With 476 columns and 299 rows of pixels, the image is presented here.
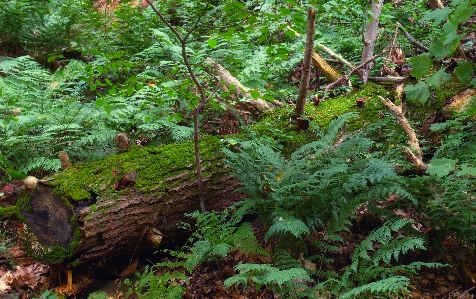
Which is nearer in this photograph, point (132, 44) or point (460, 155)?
point (460, 155)

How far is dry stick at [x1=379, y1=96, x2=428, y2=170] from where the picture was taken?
3.35 m

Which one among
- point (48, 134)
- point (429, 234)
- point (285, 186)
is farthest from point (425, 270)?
point (48, 134)

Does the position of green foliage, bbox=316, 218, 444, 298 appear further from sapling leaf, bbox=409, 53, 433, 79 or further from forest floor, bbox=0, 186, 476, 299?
sapling leaf, bbox=409, 53, 433, 79

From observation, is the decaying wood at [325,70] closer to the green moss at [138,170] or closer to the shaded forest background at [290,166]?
the shaded forest background at [290,166]

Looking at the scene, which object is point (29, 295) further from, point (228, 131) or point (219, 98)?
point (219, 98)

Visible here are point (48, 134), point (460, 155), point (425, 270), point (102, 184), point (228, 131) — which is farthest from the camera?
point (228, 131)

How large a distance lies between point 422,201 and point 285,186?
1.08 meters

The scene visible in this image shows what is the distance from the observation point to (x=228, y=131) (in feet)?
15.4

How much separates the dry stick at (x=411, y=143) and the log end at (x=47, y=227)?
3.06 m

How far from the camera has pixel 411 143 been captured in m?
3.62

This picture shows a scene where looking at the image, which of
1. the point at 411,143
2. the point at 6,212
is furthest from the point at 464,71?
the point at 6,212

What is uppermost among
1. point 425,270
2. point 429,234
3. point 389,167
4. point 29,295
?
point 389,167

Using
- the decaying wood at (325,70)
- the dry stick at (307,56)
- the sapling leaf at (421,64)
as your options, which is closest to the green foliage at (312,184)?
the dry stick at (307,56)

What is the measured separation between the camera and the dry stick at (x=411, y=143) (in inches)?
132
